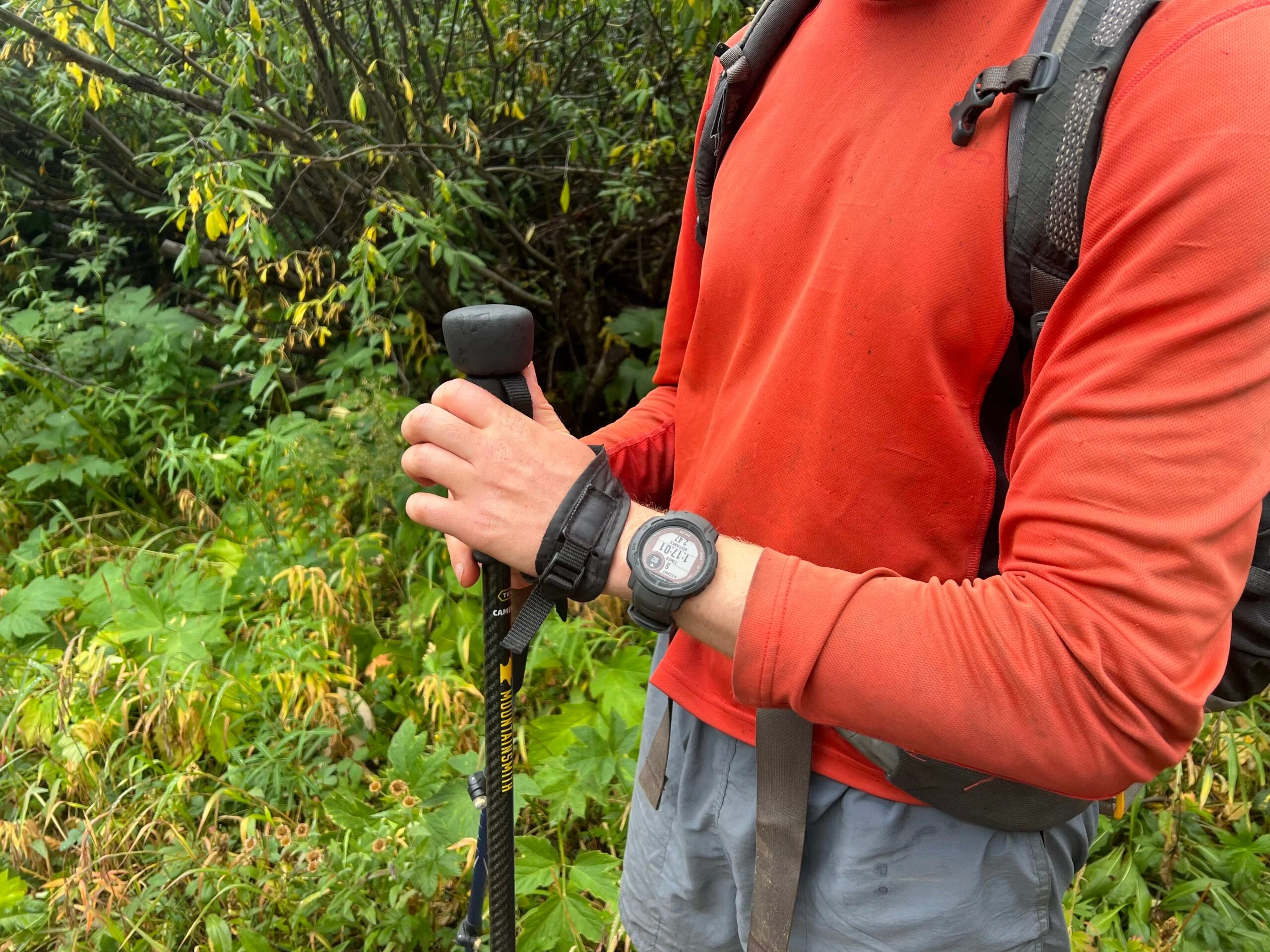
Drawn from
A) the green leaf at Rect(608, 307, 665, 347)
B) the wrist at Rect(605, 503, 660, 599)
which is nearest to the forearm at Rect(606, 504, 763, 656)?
the wrist at Rect(605, 503, 660, 599)

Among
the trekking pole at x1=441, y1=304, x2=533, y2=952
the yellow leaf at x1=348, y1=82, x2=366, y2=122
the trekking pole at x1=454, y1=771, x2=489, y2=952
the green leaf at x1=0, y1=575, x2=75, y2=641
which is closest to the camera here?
the trekking pole at x1=441, y1=304, x2=533, y2=952

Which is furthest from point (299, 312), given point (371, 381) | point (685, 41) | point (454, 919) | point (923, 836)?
point (923, 836)

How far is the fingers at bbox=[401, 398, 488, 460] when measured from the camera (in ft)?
3.18

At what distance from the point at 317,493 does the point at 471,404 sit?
2780mm

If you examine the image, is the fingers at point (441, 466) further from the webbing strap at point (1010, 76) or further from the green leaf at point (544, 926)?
the green leaf at point (544, 926)

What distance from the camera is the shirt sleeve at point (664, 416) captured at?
145 cm

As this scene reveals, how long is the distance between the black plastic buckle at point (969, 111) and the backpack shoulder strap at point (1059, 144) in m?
0.03

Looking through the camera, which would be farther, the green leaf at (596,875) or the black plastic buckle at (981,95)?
the green leaf at (596,875)

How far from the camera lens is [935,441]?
3.25 ft

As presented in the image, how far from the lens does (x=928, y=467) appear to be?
39.7 inches

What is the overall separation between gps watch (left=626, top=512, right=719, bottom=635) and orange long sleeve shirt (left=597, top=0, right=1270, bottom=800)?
0.07m

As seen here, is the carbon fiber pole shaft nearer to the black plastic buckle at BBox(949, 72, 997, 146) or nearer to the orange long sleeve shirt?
the orange long sleeve shirt

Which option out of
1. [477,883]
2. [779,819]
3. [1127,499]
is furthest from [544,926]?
[1127,499]

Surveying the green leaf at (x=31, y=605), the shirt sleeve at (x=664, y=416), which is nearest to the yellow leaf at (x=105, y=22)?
the green leaf at (x=31, y=605)
